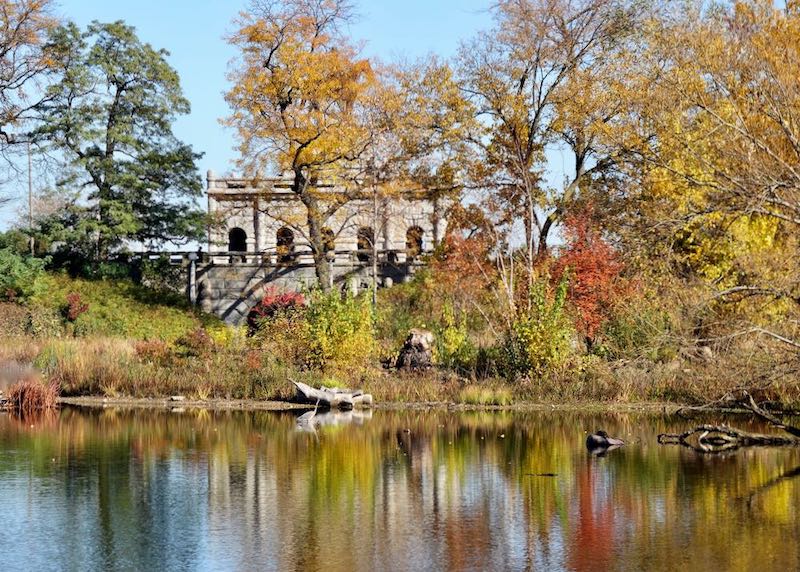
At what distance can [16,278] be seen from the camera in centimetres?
4456

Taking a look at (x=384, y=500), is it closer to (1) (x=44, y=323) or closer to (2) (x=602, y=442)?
(2) (x=602, y=442)

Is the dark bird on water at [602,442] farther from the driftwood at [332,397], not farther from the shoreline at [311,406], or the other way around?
the driftwood at [332,397]

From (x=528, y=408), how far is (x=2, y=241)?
26.7 meters

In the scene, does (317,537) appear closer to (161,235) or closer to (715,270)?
(715,270)

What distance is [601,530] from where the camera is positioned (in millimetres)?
13609

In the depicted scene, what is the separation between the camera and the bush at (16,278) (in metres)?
44.3

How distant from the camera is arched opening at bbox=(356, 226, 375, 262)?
4744 cm

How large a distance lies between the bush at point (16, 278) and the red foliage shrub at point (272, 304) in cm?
845

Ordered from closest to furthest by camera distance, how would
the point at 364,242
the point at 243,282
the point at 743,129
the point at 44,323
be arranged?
the point at 743,129 → the point at 44,323 → the point at 243,282 → the point at 364,242

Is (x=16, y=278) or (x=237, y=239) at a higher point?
(x=237, y=239)

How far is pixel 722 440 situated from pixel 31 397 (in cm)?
1615

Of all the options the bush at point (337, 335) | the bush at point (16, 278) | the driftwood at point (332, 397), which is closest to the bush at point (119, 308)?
the bush at point (16, 278)

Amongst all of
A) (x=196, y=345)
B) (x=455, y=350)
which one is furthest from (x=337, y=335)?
(x=196, y=345)

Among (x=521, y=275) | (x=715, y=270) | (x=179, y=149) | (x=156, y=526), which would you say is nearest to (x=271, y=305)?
(x=521, y=275)
